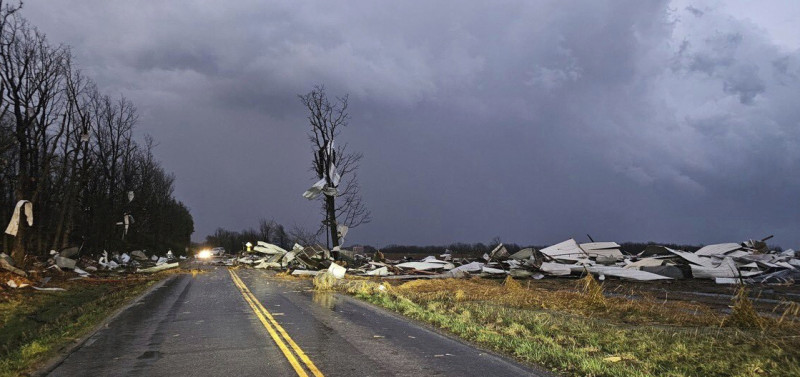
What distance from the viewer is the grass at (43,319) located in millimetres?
8273

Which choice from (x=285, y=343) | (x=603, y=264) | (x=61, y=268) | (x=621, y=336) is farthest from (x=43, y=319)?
(x=603, y=264)

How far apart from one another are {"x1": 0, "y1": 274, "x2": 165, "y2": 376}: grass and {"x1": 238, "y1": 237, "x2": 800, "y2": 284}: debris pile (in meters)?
10.8

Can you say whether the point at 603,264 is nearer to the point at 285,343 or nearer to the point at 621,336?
the point at 621,336

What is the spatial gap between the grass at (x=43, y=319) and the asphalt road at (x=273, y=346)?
1.82ft

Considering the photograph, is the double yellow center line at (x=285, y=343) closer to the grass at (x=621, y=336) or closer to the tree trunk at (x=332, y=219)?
the grass at (x=621, y=336)

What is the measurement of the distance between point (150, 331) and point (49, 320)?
20.4ft

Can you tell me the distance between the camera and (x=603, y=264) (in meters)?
32.4

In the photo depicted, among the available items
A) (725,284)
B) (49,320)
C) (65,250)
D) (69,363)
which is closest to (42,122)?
(65,250)

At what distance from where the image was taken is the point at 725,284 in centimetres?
2494

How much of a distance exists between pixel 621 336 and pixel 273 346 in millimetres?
6331

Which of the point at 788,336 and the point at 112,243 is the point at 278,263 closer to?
the point at 112,243

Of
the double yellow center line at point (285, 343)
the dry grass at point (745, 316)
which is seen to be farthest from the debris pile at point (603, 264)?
the dry grass at point (745, 316)

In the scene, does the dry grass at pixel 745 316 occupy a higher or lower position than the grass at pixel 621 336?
higher

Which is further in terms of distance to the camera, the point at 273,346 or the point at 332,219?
the point at 332,219
